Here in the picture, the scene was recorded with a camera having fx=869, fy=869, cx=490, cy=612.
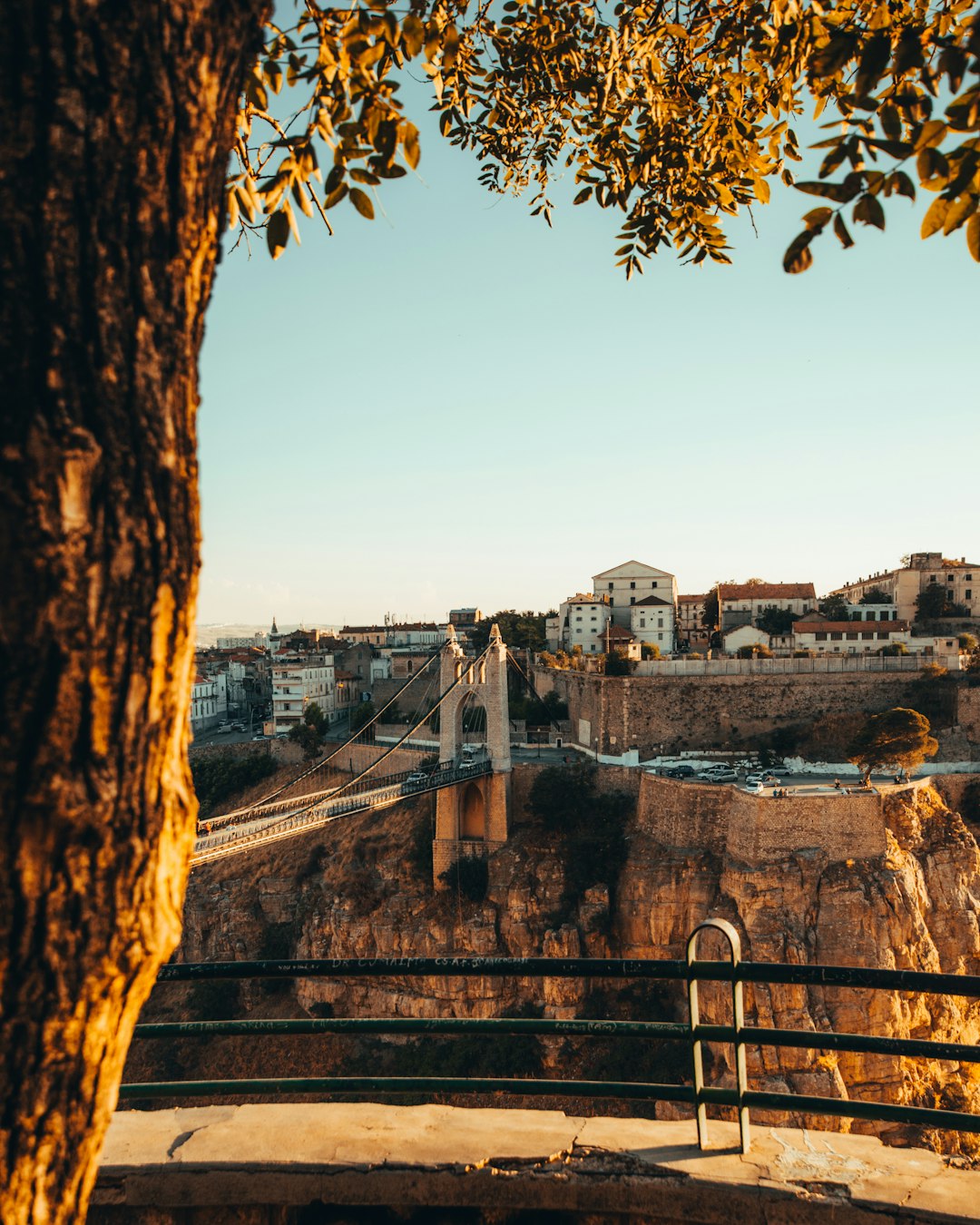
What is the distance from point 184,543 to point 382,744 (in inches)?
1159

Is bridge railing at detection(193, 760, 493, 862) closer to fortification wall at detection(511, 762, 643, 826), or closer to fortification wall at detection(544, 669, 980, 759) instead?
fortification wall at detection(511, 762, 643, 826)

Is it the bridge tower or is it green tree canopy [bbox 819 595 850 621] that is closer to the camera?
the bridge tower

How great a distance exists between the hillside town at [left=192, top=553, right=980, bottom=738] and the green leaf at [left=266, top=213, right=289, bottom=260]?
957 inches

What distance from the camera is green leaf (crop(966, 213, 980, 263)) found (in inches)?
57.2

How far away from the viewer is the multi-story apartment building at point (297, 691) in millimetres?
34562

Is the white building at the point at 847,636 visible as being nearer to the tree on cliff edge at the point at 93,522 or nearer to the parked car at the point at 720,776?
the parked car at the point at 720,776

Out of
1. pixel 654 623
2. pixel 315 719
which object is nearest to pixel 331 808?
pixel 315 719

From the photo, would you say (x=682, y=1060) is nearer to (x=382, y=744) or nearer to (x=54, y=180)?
(x=382, y=744)

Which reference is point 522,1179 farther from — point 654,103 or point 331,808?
point 331,808

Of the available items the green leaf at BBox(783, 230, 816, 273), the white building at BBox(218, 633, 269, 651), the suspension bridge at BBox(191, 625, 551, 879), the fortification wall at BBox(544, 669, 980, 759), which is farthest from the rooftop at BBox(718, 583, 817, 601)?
the green leaf at BBox(783, 230, 816, 273)

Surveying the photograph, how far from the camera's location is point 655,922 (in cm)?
1830

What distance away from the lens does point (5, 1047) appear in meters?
0.94

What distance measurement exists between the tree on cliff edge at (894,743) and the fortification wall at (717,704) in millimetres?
4345

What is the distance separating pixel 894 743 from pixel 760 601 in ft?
61.3
